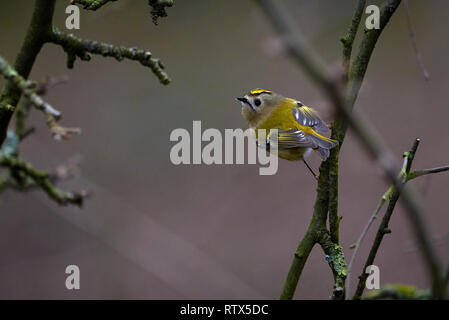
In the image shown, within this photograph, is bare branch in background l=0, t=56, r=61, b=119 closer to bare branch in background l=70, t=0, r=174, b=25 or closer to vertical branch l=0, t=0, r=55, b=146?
vertical branch l=0, t=0, r=55, b=146

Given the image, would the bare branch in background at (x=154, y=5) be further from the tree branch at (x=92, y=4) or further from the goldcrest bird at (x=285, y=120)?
the goldcrest bird at (x=285, y=120)

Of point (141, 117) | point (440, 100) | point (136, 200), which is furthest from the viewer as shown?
point (141, 117)

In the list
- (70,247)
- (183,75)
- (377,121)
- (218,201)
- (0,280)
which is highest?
(183,75)

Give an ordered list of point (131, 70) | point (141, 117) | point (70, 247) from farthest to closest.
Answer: point (131, 70)
point (141, 117)
point (70, 247)

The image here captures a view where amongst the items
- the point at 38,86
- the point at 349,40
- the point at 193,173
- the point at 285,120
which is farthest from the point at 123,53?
the point at 193,173

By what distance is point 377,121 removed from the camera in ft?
15.1

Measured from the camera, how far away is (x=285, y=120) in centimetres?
225

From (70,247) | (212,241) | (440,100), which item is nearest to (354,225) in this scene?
(212,241)

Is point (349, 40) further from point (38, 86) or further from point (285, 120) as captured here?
point (285, 120)

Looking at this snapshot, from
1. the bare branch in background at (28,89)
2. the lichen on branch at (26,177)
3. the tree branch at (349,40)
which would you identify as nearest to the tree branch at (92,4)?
the bare branch in background at (28,89)

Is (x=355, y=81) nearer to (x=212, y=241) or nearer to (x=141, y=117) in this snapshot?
(x=212, y=241)

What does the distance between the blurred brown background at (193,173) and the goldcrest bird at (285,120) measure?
2.71 ft

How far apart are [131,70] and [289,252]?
254cm

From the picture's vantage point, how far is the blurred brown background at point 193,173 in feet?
11.4
